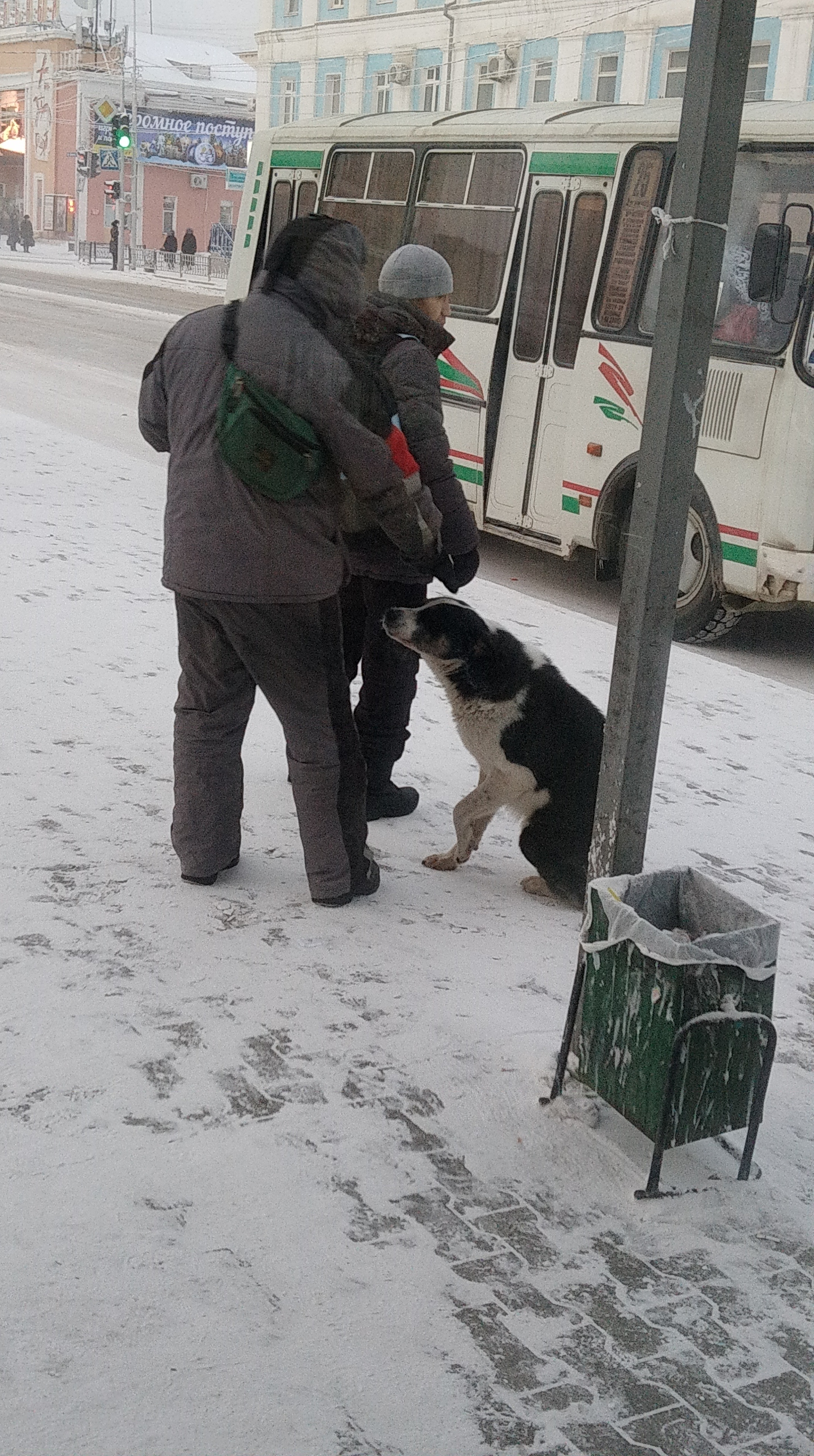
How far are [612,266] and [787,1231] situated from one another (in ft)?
24.3

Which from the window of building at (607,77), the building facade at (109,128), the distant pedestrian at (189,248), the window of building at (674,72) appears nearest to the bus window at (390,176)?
the window of building at (674,72)

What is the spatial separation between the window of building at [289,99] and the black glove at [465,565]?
4421 cm

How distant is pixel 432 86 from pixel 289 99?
302 inches

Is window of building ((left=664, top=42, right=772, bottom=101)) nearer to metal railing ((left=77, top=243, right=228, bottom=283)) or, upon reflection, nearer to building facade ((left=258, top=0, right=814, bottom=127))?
building facade ((left=258, top=0, right=814, bottom=127))

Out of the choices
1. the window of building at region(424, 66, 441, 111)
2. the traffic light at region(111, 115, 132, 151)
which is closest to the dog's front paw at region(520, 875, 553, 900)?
the window of building at region(424, 66, 441, 111)

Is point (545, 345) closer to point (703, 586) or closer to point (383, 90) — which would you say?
point (703, 586)

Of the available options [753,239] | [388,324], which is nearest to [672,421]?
[388,324]

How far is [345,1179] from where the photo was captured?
2.89 metres

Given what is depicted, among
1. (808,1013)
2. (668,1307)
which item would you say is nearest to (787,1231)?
(668,1307)

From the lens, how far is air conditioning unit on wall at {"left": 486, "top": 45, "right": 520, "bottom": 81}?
36406mm

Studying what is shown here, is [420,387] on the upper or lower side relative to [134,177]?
lower

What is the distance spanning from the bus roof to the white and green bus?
0.02 metres

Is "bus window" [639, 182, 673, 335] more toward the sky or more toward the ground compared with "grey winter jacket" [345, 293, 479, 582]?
more toward the sky

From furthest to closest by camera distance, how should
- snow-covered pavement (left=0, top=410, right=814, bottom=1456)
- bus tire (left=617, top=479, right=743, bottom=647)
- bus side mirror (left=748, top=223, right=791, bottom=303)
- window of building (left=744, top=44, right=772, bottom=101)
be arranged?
window of building (left=744, top=44, right=772, bottom=101) → bus tire (left=617, top=479, right=743, bottom=647) → bus side mirror (left=748, top=223, right=791, bottom=303) → snow-covered pavement (left=0, top=410, right=814, bottom=1456)
